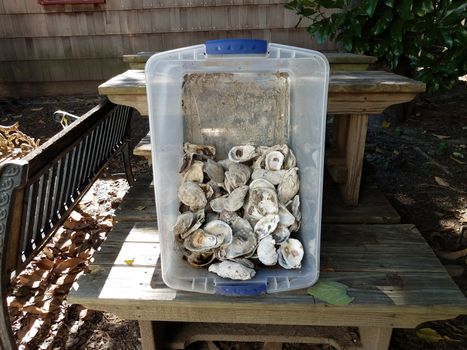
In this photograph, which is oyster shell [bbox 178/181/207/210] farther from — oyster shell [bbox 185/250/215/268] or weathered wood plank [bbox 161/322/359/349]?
weathered wood plank [bbox 161/322/359/349]

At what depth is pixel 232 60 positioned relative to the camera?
3.51ft

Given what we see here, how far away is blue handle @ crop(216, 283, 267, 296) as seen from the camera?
1.06m

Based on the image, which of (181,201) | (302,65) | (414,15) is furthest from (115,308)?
(414,15)

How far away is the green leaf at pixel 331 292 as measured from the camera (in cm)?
107

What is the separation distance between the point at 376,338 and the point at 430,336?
44 centimetres

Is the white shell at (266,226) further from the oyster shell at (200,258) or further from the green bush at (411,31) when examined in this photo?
the green bush at (411,31)

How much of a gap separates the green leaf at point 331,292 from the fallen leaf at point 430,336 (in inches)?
24.4

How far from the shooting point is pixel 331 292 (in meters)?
1.10

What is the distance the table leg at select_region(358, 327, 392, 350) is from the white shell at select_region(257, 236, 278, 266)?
40cm

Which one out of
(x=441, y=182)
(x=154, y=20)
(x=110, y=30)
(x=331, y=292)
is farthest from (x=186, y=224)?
(x=110, y=30)

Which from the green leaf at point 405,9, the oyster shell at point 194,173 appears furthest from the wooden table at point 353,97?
the green leaf at point 405,9

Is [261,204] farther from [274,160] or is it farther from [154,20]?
[154,20]

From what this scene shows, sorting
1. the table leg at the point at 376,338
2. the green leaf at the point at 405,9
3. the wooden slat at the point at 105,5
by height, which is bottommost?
the table leg at the point at 376,338

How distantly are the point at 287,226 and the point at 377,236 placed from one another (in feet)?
1.38
